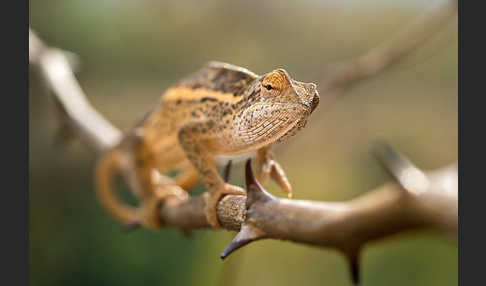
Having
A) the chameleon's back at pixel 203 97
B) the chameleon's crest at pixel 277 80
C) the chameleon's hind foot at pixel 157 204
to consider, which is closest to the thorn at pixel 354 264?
the chameleon's crest at pixel 277 80

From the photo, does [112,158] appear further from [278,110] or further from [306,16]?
[278,110]

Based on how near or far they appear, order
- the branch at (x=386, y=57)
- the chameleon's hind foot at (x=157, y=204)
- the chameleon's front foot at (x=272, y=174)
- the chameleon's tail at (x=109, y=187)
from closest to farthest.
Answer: the chameleon's front foot at (x=272, y=174) → the chameleon's hind foot at (x=157, y=204) → the chameleon's tail at (x=109, y=187) → the branch at (x=386, y=57)

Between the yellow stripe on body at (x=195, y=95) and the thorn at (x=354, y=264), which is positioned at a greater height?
the yellow stripe on body at (x=195, y=95)

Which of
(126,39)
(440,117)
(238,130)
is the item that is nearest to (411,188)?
(238,130)

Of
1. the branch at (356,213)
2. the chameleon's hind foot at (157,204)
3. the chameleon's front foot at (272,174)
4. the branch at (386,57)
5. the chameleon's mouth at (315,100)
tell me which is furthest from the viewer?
the branch at (386,57)

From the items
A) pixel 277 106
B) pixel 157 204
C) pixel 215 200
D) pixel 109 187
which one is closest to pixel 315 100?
pixel 277 106

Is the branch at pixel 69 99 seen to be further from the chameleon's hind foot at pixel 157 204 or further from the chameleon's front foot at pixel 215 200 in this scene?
the chameleon's front foot at pixel 215 200

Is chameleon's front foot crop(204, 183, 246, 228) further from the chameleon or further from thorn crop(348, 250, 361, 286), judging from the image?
thorn crop(348, 250, 361, 286)
